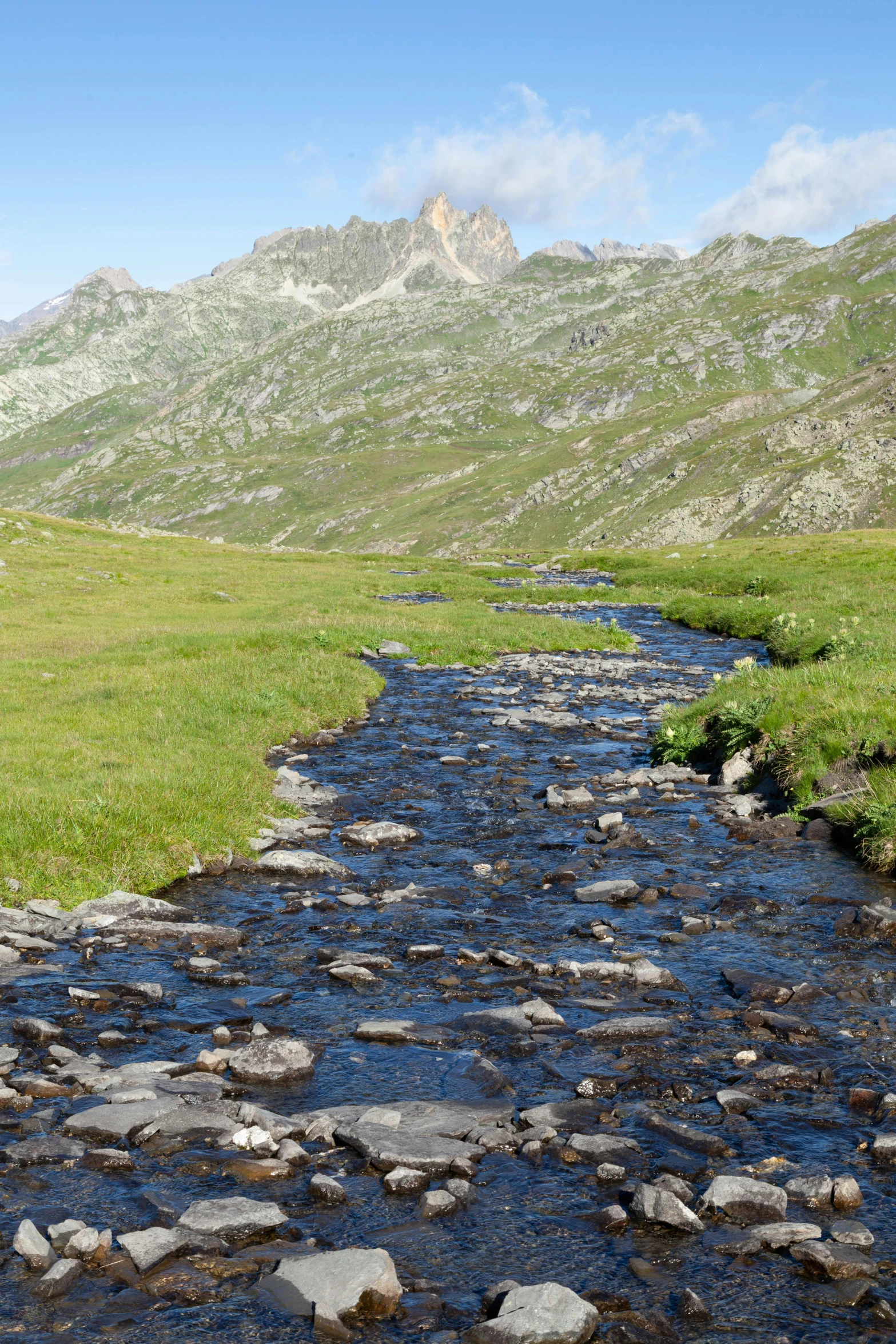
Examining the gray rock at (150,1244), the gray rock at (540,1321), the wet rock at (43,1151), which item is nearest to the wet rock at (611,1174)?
the gray rock at (540,1321)

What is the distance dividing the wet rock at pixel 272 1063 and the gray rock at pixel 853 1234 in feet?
15.9

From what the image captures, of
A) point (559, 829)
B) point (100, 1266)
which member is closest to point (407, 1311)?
point (100, 1266)

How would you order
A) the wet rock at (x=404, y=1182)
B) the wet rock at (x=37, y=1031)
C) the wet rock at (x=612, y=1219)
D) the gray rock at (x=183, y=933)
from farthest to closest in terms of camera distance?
the gray rock at (x=183, y=933) < the wet rock at (x=37, y=1031) < the wet rock at (x=404, y=1182) < the wet rock at (x=612, y=1219)

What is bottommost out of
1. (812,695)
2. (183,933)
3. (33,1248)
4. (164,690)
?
(183,933)

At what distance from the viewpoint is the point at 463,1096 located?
342 inches

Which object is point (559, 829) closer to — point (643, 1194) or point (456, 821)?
point (456, 821)

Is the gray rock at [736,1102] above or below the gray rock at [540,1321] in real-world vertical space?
below

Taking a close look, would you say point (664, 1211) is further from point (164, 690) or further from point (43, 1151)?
point (164, 690)

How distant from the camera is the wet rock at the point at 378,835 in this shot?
660 inches

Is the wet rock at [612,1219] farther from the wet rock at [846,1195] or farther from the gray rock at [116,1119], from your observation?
the gray rock at [116,1119]

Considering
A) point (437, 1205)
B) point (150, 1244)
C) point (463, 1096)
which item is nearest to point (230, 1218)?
point (150, 1244)

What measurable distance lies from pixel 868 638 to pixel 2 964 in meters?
26.6

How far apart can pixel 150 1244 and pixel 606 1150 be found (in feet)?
11.8

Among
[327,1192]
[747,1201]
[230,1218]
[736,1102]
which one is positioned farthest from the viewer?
[736,1102]
